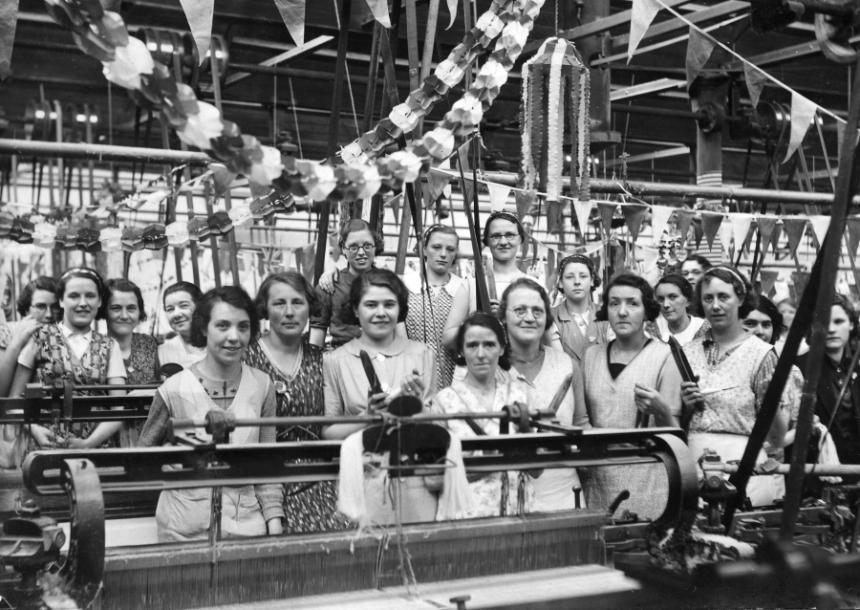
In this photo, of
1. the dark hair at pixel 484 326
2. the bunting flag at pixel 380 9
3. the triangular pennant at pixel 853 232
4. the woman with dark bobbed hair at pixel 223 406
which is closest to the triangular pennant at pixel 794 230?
the triangular pennant at pixel 853 232

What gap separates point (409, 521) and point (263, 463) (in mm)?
788

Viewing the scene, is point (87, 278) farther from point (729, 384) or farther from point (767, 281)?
point (767, 281)

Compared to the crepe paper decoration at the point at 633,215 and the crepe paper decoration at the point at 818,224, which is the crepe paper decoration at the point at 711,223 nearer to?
the crepe paper decoration at the point at 633,215

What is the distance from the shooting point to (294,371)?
3707 millimetres

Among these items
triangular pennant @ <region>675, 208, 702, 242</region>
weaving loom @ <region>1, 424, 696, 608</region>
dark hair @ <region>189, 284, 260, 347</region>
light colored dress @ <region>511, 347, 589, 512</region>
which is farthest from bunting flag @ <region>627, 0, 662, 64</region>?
weaving loom @ <region>1, 424, 696, 608</region>

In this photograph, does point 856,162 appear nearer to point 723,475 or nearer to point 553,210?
point 723,475

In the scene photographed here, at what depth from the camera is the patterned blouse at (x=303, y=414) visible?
354 centimetres

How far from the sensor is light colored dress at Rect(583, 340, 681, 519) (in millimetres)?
3775

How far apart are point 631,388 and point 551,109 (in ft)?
4.05

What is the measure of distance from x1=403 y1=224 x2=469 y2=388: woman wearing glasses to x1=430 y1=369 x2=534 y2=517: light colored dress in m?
0.50

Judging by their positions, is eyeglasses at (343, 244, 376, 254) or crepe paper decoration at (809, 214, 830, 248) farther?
crepe paper decoration at (809, 214, 830, 248)

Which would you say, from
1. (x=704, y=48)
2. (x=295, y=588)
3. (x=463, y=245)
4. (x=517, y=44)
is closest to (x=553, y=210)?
(x=704, y=48)

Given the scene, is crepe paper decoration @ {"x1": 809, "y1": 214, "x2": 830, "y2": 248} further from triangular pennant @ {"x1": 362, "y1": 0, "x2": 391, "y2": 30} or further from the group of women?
triangular pennant @ {"x1": 362, "y1": 0, "x2": 391, "y2": 30}

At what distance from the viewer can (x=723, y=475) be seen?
2990mm
